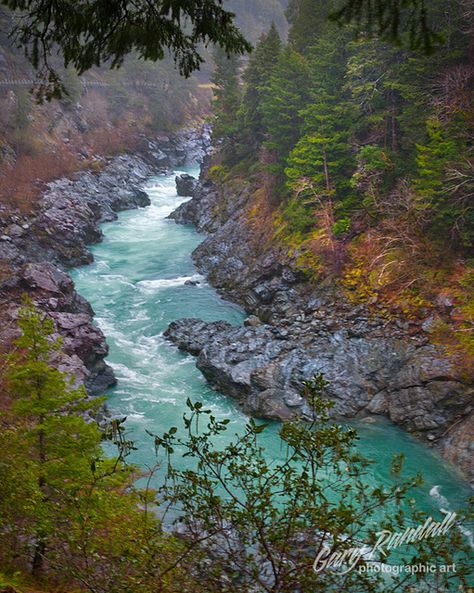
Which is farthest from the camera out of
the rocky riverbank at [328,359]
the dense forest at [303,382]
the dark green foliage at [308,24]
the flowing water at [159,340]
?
the dark green foliage at [308,24]

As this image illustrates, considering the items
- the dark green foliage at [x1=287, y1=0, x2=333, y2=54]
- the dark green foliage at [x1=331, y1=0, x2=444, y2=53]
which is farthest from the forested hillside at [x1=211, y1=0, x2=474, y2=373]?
the dark green foliage at [x1=331, y1=0, x2=444, y2=53]

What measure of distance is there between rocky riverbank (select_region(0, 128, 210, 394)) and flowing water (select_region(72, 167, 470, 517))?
4.08 feet

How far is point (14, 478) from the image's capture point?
303 inches

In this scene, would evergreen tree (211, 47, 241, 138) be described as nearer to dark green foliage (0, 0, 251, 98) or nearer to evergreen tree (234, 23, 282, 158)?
evergreen tree (234, 23, 282, 158)

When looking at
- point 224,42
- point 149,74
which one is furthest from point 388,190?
point 149,74

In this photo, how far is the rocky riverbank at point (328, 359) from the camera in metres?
17.3

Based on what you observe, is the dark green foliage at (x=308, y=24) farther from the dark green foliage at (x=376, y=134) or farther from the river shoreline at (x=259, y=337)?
the river shoreline at (x=259, y=337)

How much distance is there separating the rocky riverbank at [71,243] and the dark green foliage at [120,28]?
240 inches

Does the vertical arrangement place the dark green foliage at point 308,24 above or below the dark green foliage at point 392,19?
above

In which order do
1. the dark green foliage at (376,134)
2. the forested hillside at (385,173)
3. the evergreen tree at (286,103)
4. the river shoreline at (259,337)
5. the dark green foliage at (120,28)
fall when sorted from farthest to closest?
the evergreen tree at (286,103) → the dark green foliage at (376,134) → the forested hillside at (385,173) → the river shoreline at (259,337) → the dark green foliage at (120,28)

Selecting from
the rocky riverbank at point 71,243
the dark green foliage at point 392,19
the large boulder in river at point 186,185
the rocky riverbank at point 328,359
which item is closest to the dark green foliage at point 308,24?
the rocky riverbank at point 328,359

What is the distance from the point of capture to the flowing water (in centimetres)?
1648

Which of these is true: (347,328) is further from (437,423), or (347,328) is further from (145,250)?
(145,250)

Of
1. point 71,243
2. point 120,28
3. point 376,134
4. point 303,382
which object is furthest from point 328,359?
point 71,243
